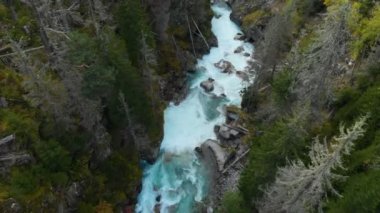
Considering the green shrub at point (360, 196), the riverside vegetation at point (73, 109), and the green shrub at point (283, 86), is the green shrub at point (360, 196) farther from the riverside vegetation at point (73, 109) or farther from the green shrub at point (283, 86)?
the riverside vegetation at point (73, 109)

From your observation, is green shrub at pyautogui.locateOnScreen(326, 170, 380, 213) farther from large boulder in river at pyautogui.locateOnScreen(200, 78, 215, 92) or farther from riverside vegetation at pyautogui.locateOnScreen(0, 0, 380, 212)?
large boulder in river at pyautogui.locateOnScreen(200, 78, 215, 92)

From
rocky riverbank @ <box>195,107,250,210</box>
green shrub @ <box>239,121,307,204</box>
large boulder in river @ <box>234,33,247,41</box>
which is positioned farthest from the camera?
large boulder in river @ <box>234,33,247,41</box>

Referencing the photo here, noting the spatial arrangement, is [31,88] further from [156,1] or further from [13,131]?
[156,1]

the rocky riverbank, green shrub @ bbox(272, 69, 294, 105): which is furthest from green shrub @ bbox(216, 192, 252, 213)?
green shrub @ bbox(272, 69, 294, 105)

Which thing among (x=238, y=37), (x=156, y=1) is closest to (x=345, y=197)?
(x=156, y=1)

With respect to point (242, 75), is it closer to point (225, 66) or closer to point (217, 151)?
point (225, 66)

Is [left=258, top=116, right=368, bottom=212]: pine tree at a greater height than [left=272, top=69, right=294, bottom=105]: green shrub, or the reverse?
[left=272, top=69, right=294, bottom=105]: green shrub

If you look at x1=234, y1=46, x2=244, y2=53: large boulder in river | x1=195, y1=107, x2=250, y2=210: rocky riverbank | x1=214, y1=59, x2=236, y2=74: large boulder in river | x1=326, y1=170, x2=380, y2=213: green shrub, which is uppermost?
x1=234, y1=46, x2=244, y2=53: large boulder in river
